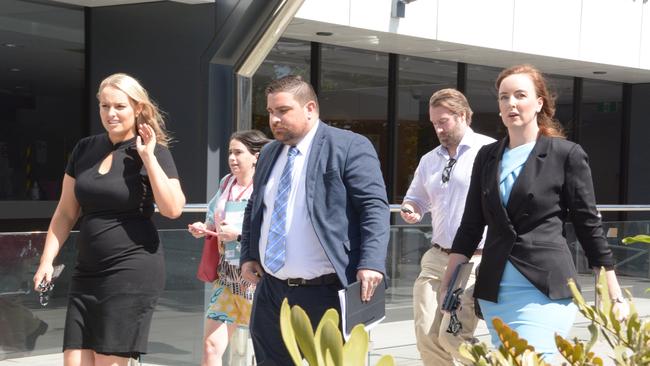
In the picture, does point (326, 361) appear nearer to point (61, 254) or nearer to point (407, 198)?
point (407, 198)

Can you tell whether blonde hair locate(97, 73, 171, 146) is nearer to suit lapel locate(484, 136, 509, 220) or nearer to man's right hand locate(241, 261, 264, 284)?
man's right hand locate(241, 261, 264, 284)

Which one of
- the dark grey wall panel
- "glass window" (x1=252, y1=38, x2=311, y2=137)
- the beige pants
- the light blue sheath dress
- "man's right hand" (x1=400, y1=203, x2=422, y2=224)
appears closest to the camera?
the light blue sheath dress

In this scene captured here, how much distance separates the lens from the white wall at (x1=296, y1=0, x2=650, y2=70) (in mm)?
12281

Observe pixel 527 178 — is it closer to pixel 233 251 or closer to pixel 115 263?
pixel 115 263

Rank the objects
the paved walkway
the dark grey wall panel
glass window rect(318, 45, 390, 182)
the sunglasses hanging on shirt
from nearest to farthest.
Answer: the sunglasses hanging on shirt, the paved walkway, glass window rect(318, 45, 390, 182), the dark grey wall panel

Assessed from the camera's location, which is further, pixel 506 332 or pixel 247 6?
pixel 247 6

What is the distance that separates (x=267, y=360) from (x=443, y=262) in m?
1.71

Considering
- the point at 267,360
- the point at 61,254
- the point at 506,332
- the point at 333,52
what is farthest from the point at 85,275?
the point at 333,52

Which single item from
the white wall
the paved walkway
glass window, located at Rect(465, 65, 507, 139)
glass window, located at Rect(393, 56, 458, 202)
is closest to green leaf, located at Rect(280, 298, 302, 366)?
the paved walkway

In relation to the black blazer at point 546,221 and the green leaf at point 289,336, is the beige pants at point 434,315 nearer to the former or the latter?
the black blazer at point 546,221

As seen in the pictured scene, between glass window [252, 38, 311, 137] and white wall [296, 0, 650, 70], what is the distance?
6.06 ft

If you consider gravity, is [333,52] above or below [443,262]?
above

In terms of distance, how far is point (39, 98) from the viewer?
1216 centimetres

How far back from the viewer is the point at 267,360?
14.6ft
